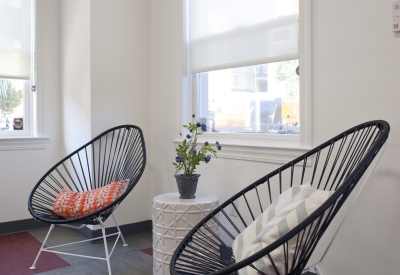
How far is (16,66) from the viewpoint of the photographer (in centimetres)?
367

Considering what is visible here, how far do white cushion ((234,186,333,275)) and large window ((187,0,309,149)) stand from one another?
0.79 m

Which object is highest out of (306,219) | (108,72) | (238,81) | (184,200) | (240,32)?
(240,32)

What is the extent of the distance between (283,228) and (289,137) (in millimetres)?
1068

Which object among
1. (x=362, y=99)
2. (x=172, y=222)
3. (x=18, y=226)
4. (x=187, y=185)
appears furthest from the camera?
(x=18, y=226)

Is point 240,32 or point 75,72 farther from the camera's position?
point 75,72

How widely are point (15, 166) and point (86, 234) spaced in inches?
35.2

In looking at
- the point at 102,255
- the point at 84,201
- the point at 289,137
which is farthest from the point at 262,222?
the point at 102,255

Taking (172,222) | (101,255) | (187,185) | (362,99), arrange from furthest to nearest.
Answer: (101,255)
(187,185)
(172,222)
(362,99)

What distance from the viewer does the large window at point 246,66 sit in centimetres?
250

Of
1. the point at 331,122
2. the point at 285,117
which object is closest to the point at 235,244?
the point at 331,122

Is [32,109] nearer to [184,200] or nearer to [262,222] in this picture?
[184,200]

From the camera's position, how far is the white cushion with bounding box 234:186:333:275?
151 cm

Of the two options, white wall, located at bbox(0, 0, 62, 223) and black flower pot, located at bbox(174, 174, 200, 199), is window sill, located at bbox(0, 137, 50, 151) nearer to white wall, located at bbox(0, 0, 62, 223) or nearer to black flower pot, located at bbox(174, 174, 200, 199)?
white wall, located at bbox(0, 0, 62, 223)

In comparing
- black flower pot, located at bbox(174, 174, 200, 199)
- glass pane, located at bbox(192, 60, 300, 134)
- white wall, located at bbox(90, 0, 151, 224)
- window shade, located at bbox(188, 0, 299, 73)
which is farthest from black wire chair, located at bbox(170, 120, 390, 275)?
white wall, located at bbox(90, 0, 151, 224)
